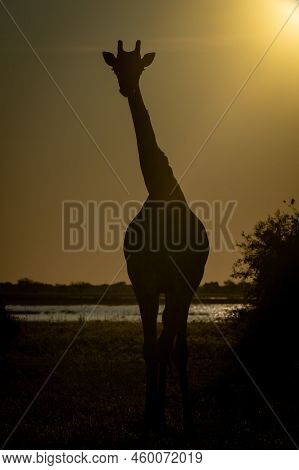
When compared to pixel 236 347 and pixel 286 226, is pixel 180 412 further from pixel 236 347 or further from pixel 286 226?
pixel 286 226

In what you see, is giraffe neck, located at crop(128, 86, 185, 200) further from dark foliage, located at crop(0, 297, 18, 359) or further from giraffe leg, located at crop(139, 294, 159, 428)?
dark foliage, located at crop(0, 297, 18, 359)

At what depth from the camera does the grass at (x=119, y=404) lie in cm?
942

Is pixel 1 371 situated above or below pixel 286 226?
below

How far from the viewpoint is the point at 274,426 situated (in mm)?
10750

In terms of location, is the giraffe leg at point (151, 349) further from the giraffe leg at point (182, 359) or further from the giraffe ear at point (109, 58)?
the giraffe ear at point (109, 58)

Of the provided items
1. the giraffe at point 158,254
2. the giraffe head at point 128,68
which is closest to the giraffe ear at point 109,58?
the giraffe head at point 128,68

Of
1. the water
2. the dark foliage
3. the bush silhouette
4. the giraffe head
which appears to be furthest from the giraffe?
the water

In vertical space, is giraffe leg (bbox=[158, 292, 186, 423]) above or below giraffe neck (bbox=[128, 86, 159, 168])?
below

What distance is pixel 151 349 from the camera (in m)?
9.66

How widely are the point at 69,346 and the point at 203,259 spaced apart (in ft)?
49.0

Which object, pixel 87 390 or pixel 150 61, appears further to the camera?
pixel 87 390

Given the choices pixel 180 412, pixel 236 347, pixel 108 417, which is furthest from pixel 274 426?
pixel 236 347

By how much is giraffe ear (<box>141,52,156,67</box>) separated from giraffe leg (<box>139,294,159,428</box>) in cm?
324

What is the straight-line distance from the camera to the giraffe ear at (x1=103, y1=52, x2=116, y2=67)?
33.9 ft
